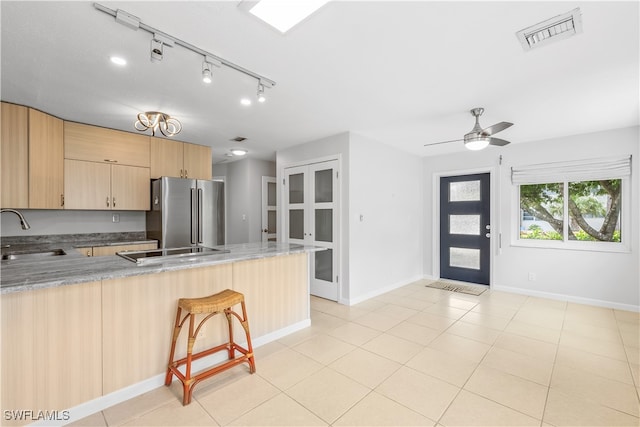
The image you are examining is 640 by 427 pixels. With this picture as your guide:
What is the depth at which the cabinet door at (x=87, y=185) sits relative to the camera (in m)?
3.55

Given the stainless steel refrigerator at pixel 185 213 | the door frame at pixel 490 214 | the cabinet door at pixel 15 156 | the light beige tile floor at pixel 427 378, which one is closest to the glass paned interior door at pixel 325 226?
the light beige tile floor at pixel 427 378

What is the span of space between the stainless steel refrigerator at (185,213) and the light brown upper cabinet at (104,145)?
45 cm

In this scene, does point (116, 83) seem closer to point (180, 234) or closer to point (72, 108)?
point (72, 108)

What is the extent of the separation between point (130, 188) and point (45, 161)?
0.93 meters

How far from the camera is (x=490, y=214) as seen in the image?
495 cm

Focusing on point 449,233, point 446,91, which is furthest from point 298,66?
point 449,233

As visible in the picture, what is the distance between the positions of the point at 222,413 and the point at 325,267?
2722 millimetres

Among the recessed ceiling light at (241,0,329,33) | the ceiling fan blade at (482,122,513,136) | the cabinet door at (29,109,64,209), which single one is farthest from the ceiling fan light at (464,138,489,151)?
the cabinet door at (29,109,64,209)

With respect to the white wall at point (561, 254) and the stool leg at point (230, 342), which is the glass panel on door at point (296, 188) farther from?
the white wall at point (561, 254)

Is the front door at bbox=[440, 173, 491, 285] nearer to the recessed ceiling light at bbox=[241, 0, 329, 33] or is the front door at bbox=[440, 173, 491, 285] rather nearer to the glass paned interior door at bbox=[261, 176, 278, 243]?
the glass paned interior door at bbox=[261, 176, 278, 243]

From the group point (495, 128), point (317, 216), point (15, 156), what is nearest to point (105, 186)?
point (15, 156)

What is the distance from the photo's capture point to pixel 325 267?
4477 mm

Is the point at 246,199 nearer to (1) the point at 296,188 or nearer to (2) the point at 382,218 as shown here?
(1) the point at 296,188

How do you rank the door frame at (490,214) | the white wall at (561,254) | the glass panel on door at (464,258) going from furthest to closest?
the glass panel on door at (464,258) → the door frame at (490,214) → the white wall at (561,254)
